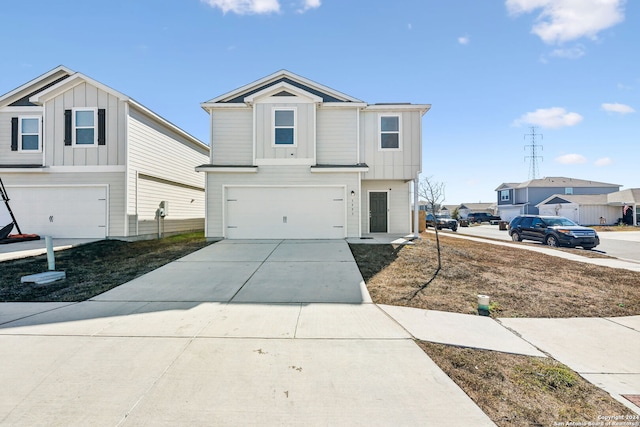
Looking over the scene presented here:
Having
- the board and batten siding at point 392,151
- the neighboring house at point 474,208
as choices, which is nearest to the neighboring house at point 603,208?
the neighboring house at point 474,208

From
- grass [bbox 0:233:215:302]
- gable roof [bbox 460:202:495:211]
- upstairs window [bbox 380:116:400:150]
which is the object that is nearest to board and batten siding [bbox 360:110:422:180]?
upstairs window [bbox 380:116:400:150]

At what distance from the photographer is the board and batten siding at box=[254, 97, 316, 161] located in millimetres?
12750

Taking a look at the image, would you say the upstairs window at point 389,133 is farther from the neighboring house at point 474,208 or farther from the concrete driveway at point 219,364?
the neighboring house at point 474,208

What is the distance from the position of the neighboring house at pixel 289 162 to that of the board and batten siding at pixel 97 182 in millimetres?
3448

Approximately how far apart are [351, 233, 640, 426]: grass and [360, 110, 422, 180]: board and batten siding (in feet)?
11.0

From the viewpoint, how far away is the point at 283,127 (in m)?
12.8

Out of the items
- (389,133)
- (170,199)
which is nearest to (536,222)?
(389,133)

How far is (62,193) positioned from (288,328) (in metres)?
13.0

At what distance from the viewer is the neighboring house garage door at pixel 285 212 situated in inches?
500

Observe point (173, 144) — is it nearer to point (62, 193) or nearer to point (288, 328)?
point (62, 193)

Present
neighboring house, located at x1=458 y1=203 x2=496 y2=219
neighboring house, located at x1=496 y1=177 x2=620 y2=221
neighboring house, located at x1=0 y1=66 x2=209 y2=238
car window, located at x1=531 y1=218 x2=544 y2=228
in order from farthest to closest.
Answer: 1. neighboring house, located at x1=458 y1=203 x2=496 y2=219
2. neighboring house, located at x1=496 y1=177 x2=620 y2=221
3. car window, located at x1=531 y1=218 x2=544 y2=228
4. neighboring house, located at x1=0 y1=66 x2=209 y2=238

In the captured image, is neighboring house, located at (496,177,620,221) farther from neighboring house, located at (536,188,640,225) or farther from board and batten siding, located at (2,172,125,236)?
board and batten siding, located at (2,172,125,236)

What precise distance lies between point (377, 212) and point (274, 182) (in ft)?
17.1

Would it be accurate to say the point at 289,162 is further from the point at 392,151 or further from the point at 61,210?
the point at 61,210
